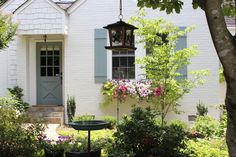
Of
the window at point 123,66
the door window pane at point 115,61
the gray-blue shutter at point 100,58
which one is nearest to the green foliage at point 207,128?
the window at point 123,66

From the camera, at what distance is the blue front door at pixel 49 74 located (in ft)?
48.0

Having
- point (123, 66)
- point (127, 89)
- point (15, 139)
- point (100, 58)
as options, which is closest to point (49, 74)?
point (100, 58)

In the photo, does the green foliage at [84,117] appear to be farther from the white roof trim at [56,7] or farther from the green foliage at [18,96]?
the white roof trim at [56,7]

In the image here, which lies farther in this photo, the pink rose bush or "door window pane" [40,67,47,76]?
"door window pane" [40,67,47,76]

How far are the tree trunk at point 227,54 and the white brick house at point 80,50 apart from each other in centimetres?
945

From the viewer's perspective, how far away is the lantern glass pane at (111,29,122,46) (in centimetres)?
Answer: 786

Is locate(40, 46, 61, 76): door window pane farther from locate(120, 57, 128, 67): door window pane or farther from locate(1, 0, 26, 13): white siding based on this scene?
locate(120, 57, 128, 67): door window pane

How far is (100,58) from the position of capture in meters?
13.5

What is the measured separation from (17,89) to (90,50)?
9.82 feet

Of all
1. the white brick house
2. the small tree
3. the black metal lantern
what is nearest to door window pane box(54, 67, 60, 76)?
the white brick house

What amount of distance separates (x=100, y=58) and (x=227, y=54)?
990cm

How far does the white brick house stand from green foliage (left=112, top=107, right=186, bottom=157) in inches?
244

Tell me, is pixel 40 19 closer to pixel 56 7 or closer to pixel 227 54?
pixel 56 7

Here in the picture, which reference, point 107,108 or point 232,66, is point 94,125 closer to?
point 232,66
